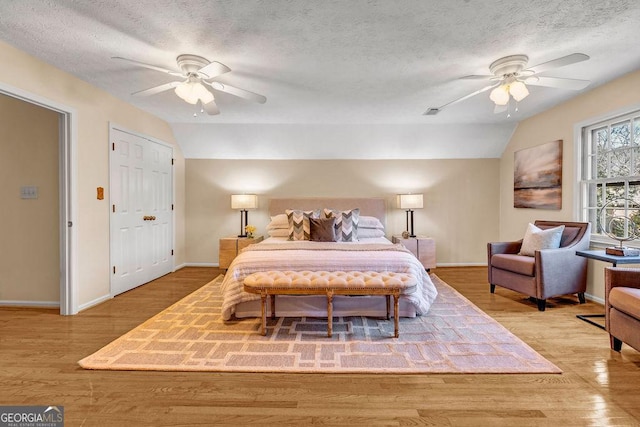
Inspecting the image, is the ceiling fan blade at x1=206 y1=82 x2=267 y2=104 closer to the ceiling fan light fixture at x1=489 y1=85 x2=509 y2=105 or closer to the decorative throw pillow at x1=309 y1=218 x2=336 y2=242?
the decorative throw pillow at x1=309 y1=218 x2=336 y2=242

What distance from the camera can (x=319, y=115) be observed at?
4684mm

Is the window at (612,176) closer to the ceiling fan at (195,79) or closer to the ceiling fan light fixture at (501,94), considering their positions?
the ceiling fan light fixture at (501,94)

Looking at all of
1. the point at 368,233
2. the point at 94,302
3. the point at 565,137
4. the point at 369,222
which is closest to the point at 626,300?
the point at 565,137

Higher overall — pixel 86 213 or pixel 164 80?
pixel 164 80

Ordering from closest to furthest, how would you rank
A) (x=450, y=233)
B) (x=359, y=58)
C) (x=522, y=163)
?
1. (x=359, y=58)
2. (x=522, y=163)
3. (x=450, y=233)

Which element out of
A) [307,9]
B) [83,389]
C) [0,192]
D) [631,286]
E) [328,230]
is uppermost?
[307,9]

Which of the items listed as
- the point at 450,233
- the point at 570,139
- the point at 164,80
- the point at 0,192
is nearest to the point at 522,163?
the point at 570,139

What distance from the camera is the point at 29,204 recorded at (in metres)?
3.57

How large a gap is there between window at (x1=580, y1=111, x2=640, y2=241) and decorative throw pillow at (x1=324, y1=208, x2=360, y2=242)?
2.78 meters

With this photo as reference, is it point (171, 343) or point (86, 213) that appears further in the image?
point (86, 213)

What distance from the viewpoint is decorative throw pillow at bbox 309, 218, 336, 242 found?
443cm

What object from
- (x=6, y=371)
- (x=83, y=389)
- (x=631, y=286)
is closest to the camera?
(x=83, y=389)

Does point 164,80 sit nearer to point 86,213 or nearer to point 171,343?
point 86,213

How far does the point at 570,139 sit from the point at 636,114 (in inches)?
29.3
